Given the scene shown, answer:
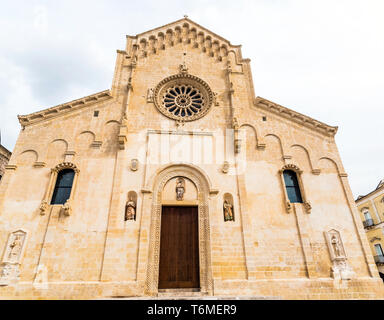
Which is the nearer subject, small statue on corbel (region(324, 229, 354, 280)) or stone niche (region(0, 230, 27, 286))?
stone niche (region(0, 230, 27, 286))

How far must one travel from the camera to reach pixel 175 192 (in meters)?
12.3

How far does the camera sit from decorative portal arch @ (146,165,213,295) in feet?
33.6

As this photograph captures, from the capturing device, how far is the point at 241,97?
15.4 meters

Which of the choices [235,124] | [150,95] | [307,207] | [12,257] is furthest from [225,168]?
[12,257]

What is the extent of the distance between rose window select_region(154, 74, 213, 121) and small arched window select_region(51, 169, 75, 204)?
6.43 m

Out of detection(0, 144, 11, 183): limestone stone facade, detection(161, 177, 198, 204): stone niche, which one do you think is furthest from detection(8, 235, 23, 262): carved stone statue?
detection(0, 144, 11, 183): limestone stone facade

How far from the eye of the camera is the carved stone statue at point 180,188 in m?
12.1

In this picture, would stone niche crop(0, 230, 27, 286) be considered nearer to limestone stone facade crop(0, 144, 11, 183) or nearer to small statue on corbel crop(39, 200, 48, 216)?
small statue on corbel crop(39, 200, 48, 216)

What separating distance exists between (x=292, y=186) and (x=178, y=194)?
20.9 ft

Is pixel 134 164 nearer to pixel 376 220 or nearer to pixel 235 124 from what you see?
pixel 235 124

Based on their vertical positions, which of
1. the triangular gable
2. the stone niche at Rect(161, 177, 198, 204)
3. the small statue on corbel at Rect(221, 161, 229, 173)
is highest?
the triangular gable

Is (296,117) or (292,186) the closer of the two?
(292,186)

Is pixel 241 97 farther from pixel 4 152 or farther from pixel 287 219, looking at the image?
pixel 4 152
